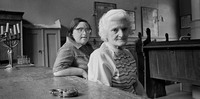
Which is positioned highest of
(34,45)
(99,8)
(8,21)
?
(99,8)

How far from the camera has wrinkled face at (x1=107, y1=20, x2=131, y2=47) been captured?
114 cm

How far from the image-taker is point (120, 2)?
722cm

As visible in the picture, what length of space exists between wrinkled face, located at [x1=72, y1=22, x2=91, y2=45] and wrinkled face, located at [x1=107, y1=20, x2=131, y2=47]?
2.52 feet

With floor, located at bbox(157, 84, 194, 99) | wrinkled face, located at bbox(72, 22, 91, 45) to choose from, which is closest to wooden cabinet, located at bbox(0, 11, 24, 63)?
wrinkled face, located at bbox(72, 22, 91, 45)

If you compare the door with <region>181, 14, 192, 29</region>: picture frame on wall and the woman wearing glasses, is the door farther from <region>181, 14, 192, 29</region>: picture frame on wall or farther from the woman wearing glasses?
<region>181, 14, 192, 29</region>: picture frame on wall

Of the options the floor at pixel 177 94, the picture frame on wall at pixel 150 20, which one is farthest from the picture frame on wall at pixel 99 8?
the floor at pixel 177 94

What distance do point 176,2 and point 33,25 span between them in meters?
7.00

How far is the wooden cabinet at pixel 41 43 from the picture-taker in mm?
4992

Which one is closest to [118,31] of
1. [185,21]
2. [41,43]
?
[41,43]

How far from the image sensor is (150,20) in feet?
26.7

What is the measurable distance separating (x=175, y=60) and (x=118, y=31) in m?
2.66

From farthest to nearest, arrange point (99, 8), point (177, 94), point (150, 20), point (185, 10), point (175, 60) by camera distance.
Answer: point (185, 10) < point (150, 20) < point (99, 8) < point (177, 94) < point (175, 60)

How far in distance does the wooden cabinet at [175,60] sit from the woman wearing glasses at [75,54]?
195 cm

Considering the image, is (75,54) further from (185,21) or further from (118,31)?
(185,21)
